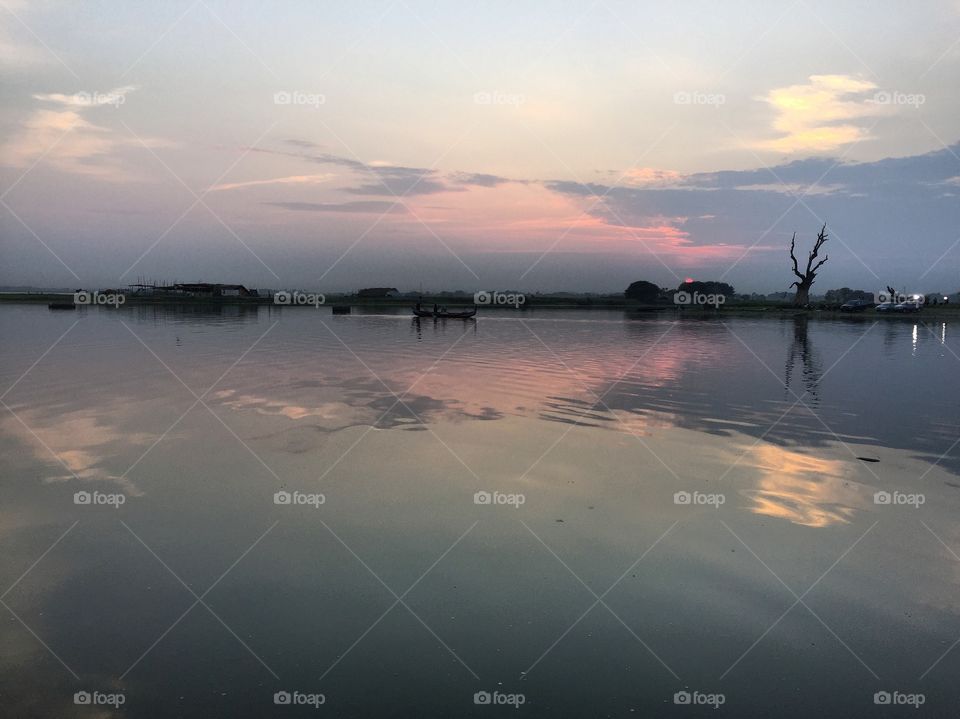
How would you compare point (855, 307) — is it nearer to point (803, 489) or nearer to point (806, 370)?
point (806, 370)

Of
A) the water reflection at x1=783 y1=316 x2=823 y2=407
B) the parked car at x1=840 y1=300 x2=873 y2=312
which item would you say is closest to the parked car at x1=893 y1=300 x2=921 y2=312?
the parked car at x1=840 y1=300 x2=873 y2=312

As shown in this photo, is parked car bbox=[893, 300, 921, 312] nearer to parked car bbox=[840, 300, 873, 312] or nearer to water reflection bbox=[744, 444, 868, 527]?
parked car bbox=[840, 300, 873, 312]

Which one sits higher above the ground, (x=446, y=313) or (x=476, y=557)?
(x=446, y=313)

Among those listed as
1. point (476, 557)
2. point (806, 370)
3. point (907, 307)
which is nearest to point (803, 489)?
point (476, 557)

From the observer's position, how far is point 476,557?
8.55 metres

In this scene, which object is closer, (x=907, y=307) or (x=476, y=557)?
(x=476, y=557)

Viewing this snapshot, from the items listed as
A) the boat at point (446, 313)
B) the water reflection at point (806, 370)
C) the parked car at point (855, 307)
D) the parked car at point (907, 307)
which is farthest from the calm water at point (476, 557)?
the parked car at point (855, 307)

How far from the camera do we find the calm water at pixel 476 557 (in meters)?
6.01

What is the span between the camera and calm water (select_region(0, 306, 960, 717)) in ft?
19.7

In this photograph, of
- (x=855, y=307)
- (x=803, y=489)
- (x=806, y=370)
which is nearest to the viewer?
(x=803, y=489)

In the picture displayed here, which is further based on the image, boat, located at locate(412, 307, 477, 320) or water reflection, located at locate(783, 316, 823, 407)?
boat, located at locate(412, 307, 477, 320)

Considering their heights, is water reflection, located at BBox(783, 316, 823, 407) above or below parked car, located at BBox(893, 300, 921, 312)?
below

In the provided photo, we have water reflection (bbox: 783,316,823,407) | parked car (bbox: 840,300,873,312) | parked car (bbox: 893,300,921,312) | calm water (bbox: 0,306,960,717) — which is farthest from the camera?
parked car (bbox: 840,300,873,312)

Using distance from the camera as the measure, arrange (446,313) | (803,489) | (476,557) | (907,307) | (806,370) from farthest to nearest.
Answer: (907,307), (446,313), (806,370), (803,489), (476,557)
